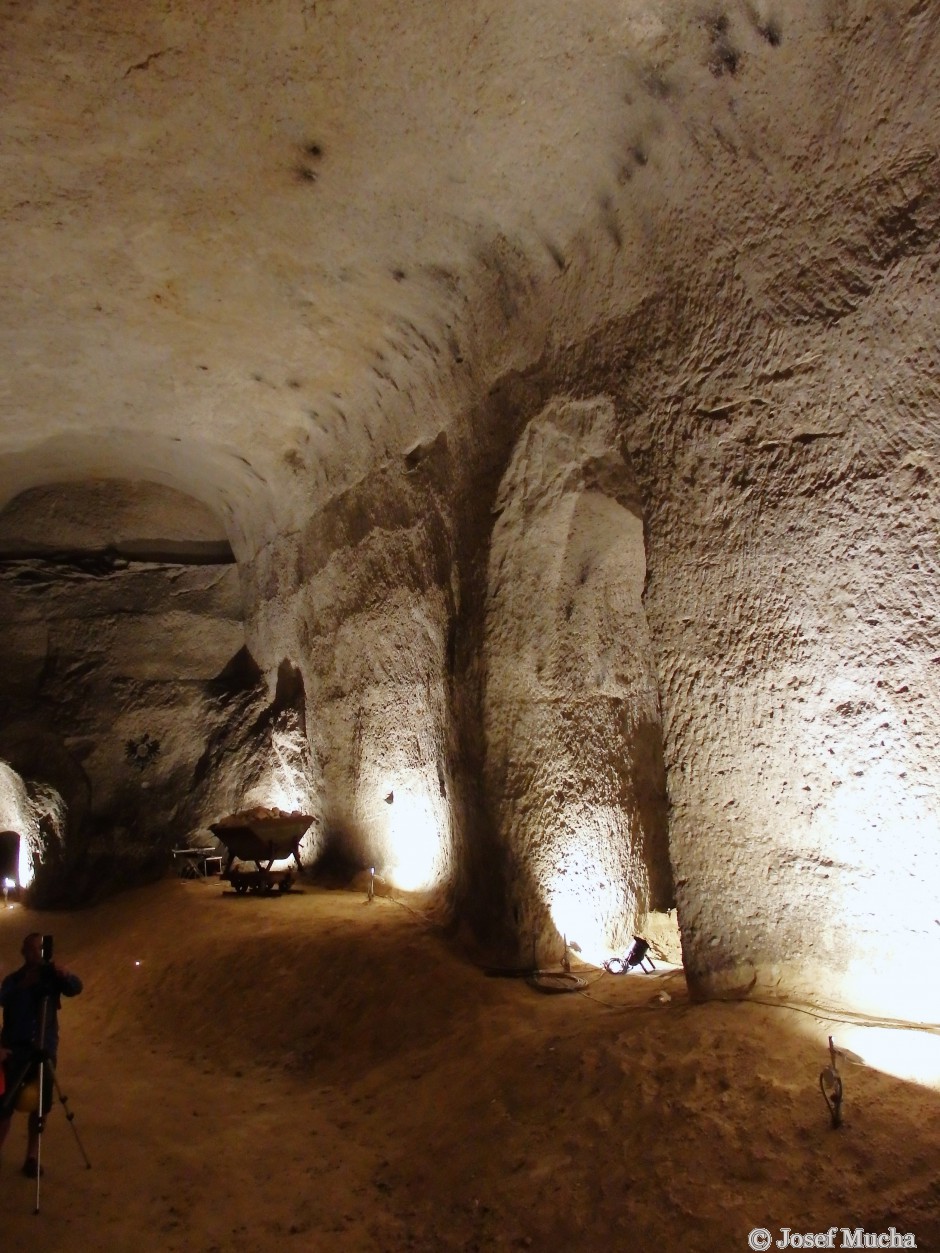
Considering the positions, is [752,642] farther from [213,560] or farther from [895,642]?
[213,560]

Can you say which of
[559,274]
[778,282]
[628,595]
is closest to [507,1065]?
[628,595]

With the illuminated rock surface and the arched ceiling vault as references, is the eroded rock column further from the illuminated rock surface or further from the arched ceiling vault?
the arched ceiling vault

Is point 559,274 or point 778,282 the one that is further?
point 559,274

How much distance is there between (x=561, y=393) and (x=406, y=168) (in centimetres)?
145

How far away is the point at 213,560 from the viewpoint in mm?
10766

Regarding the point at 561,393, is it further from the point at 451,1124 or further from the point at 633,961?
the point at 451,1124

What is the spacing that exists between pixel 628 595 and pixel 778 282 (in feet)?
8.26

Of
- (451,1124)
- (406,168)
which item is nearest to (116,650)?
(406,168)

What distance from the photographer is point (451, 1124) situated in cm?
381

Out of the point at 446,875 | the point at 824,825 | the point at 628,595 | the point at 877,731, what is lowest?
the point at 446,875

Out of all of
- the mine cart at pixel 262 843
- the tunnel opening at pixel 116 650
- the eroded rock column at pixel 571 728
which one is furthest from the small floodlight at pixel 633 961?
the tunnel opening at pixel 116 650

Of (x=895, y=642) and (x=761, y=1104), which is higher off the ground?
(x=895, y=642)

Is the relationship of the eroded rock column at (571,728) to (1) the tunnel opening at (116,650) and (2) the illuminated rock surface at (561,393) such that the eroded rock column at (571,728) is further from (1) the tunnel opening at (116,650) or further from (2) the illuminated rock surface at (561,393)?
(1) the tunnel opening at (116,650)

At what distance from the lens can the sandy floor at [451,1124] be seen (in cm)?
280
